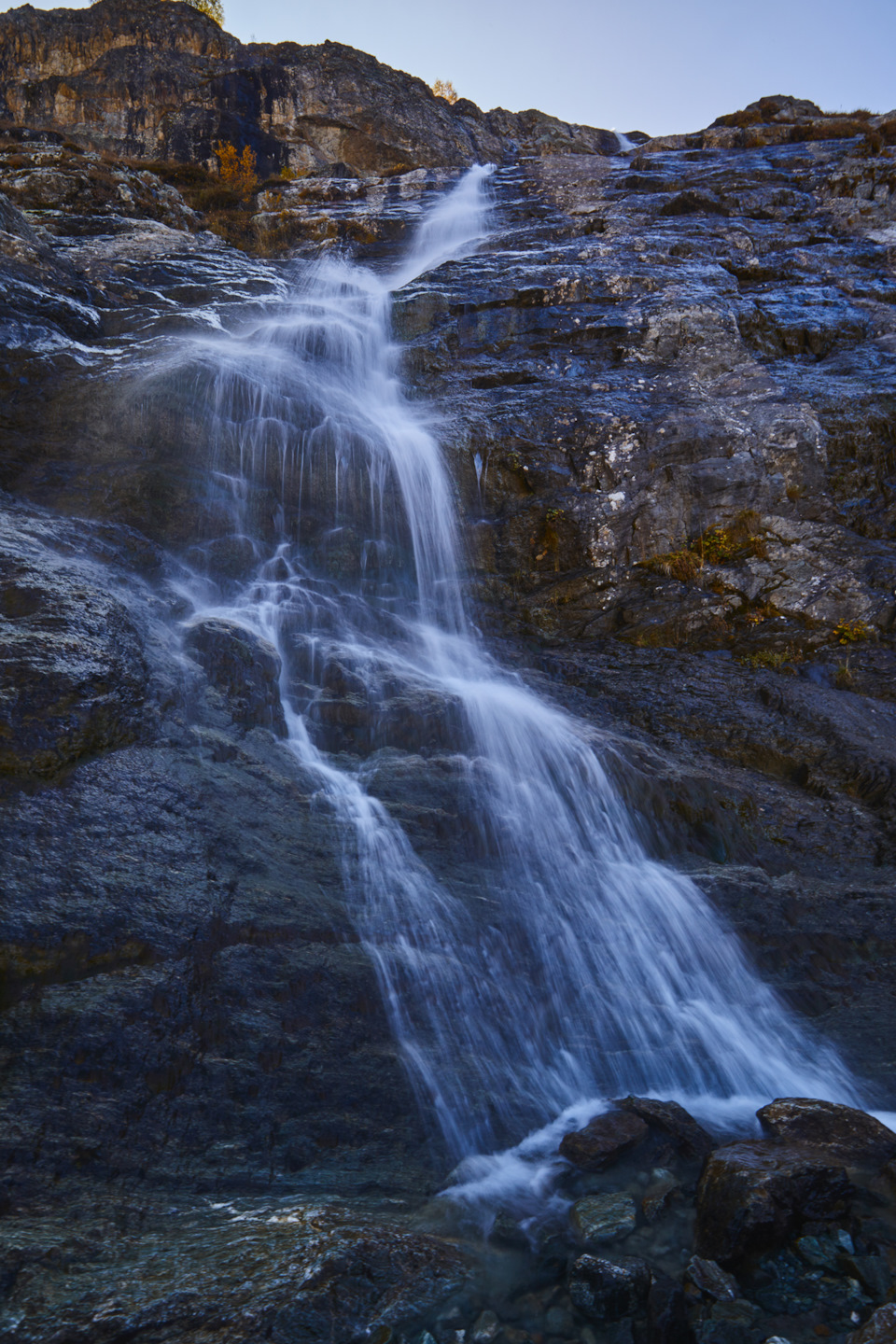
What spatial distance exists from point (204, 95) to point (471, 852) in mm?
29634

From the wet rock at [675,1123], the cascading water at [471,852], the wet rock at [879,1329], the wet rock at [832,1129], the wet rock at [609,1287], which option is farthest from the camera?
the cascading water at [471,852]

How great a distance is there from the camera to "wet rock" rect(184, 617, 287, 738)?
6.29 m

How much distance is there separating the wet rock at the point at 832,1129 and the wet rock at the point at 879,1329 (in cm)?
121

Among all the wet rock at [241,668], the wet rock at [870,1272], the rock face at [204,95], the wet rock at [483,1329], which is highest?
the rock face at [204,95]

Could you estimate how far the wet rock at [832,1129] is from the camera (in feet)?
12.5

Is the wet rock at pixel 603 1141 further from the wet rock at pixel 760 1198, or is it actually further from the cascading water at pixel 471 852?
the wet rock at pixel 760 1198

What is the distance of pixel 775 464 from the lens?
10.4m

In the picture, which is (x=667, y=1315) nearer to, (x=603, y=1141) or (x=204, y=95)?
(x=603, y=1141)

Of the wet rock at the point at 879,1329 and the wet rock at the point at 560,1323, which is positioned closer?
the wet rock at the point at 879,1329

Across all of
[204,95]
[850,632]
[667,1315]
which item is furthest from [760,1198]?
[204,95]

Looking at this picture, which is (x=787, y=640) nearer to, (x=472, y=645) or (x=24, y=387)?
(x=472, y=645)

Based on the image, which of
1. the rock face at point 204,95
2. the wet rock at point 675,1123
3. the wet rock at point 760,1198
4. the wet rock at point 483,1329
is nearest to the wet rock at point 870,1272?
the wet rock at point 760,1198

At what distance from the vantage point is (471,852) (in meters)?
5.79

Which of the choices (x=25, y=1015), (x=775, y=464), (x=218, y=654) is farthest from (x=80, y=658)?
(x=775, y=464)
